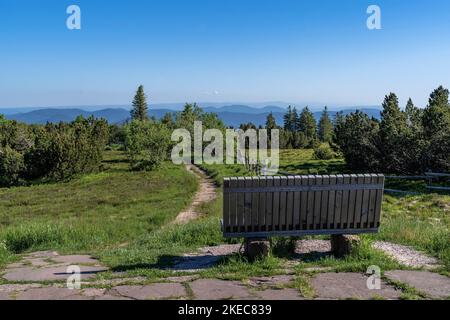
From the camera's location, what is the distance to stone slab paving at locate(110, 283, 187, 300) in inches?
214

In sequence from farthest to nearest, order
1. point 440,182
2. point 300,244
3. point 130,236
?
point 440,182 < point 130,236 < point 300,244

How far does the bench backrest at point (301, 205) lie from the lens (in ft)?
22.5

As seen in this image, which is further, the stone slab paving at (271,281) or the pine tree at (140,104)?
the pine tree at (140,104)

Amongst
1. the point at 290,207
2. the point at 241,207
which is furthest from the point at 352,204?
the point at 241,207

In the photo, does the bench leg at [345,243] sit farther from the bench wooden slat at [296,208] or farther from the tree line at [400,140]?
the tree line at [400,140]

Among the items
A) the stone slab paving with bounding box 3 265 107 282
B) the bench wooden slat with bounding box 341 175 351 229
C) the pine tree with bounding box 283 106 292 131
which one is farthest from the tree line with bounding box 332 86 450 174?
the pine tree with bounding box 283 106 292 131

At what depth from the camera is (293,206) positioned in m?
7.01

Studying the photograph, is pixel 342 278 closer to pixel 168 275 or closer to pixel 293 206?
pixel 293 206

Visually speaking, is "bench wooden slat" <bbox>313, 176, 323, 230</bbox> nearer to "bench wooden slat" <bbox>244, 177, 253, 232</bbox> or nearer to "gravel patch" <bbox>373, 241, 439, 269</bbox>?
"bench wooden slat" <bbox>244, 177, 253, 232</bbox>

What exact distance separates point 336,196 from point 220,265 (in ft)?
7.40

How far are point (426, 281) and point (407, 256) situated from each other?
1.48 m

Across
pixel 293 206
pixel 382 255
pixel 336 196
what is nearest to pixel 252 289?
pixel 293 206

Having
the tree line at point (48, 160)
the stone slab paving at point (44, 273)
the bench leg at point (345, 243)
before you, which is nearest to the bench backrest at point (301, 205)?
the bench leg at point (345, 243)

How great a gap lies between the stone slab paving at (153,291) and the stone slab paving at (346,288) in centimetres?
184
